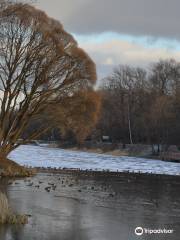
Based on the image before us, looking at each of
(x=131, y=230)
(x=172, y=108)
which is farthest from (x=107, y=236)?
(x=172, y=108)

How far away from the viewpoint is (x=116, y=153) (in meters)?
92.2

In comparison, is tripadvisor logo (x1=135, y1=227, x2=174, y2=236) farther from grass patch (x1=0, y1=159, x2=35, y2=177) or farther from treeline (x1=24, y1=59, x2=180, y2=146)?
treeline (x1=24, y1=59, x2=180, y2=146)

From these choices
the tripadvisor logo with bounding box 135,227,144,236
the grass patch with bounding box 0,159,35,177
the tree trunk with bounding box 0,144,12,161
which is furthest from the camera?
the tree trunk with bounding box 0,144,12,161

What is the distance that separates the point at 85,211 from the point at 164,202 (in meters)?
5.73

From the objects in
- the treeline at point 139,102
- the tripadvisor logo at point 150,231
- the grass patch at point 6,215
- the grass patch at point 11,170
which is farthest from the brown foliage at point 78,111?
the treeline at point 139,102

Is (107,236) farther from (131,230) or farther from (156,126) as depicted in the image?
(156,126)

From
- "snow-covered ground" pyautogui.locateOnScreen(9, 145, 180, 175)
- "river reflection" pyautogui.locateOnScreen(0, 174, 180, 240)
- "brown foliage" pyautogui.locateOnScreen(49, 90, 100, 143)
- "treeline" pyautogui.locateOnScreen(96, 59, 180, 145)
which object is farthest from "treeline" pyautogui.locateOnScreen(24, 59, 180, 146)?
"river reflection" pyautogui.locateOnScreen(0, 174, 180, 240)

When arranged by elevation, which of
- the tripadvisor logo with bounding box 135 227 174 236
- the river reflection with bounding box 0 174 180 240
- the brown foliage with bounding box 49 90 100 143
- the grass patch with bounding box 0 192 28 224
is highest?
the brown foliage with bounding box 49 90 100 143

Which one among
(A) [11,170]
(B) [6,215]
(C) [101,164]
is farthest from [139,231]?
(C) [101,164]

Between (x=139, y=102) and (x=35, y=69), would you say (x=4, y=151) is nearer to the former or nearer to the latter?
(x=35, y=69)

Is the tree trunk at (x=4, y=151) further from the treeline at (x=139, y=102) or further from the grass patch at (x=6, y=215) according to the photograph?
the treeline at (x=139, y=102)

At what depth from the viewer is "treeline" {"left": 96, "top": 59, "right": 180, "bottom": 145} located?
92.5 meters

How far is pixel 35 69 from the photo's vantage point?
130 feet

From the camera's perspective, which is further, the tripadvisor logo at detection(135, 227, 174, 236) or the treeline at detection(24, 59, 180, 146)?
the treeline at detection(24, 59, 180, 146)
